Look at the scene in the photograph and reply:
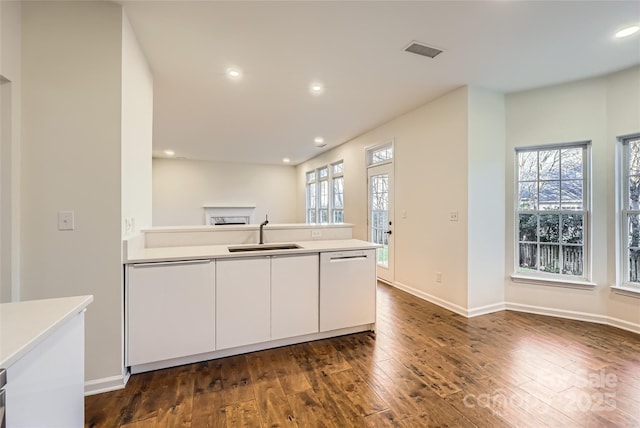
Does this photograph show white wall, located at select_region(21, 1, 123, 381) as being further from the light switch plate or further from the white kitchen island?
the white kitchen island

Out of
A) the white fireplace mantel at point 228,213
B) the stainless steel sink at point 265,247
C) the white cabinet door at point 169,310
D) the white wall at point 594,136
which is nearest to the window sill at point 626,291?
the white wall at point 594,136

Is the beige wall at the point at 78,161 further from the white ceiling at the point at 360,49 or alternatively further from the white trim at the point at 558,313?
the white trim at the point at 558,313

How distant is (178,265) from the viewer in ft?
6.92

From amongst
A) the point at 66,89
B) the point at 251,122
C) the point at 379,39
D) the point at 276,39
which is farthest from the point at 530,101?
the point at 66,89

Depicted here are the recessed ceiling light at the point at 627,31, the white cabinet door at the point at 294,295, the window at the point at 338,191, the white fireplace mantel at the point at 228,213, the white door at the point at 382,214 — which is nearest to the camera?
the recessed ceiling light at the point at 627,31

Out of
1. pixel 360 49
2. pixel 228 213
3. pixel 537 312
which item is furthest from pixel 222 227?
pixel 228 213

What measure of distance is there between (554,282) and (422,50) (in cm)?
295

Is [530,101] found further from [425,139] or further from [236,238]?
[236,238]

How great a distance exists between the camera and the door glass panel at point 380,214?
468cm

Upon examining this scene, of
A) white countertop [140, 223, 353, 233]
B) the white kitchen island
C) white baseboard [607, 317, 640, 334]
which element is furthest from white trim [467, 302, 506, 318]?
the white kitchen island

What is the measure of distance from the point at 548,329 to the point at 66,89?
456 cm

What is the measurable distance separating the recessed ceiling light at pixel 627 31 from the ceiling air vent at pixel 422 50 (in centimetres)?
136

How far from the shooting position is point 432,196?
3668mm

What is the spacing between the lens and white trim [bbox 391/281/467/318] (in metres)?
3.26
